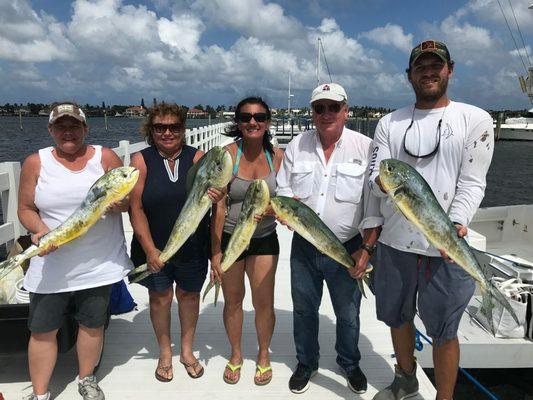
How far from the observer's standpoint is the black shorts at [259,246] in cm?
333

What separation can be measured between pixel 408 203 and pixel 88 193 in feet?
6.60

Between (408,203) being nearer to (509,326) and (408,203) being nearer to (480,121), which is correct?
(480,121)

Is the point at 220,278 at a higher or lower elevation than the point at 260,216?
lower

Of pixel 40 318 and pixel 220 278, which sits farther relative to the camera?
pixel 220 278

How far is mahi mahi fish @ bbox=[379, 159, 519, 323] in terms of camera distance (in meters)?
Answer: 2.58

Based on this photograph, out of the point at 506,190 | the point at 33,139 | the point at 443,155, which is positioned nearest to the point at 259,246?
the point at 443,155

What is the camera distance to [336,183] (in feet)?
10.3

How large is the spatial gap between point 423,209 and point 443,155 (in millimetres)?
418

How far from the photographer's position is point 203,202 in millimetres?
2943

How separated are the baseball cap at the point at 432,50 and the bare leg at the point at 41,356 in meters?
3.09

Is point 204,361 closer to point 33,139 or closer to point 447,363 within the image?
point 447,363

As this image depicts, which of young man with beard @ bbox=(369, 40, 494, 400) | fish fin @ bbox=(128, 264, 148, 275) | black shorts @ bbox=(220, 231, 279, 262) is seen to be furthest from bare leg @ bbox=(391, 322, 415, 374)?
fish fin @ bbox=(128, 264, 148, 275)

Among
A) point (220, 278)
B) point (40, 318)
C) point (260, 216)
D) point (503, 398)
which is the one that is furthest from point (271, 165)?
point (503, 398)

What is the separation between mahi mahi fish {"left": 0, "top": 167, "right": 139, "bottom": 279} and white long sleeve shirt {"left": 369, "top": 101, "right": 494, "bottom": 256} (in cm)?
165
